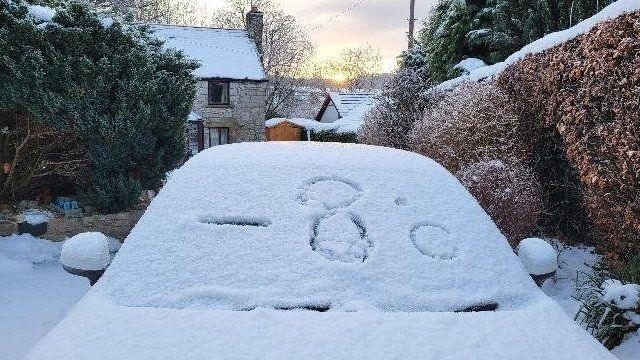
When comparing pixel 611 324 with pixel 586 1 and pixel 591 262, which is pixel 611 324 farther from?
pixel 586 1

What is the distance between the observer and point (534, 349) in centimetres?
157

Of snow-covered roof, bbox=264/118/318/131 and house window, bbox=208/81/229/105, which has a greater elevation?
house window, bbox=208/81/229/105

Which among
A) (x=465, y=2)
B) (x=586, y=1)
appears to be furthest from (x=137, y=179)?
(x=465, y=2)

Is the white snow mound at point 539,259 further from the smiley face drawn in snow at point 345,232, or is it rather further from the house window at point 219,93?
the house window at point 219,93

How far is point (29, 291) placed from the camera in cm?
486

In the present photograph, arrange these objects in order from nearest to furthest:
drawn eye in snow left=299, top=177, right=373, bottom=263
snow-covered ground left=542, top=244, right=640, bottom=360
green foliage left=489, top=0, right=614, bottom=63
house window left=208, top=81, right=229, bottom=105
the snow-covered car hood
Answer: the snow-covered car hood → drawn eye in snow left=299, top=177, right=373, bottom=263 → snow-covered ground left=542, top=244, right=640, bottom=360 → green foliage left=489, top=0, right=614, bottom=63 → house window left=208, top=81, right=229, bottom=105

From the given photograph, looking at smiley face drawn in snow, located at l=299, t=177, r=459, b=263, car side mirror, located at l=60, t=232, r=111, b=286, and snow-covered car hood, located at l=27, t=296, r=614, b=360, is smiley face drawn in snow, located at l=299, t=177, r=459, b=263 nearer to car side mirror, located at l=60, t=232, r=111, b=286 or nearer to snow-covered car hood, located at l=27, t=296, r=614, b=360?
snow-covered car hood, located at l=27, t=296, r=614, b=360

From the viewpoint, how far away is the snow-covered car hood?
1.48 m

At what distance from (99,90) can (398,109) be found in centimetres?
859

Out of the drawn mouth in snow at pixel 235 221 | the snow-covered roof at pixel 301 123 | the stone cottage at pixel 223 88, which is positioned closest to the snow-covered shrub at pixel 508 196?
the drawn mouth in snow at pixel 235 221

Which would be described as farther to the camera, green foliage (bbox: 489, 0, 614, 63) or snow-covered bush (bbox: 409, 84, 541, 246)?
green foliage (bbox: 489, 0, 614, 63)

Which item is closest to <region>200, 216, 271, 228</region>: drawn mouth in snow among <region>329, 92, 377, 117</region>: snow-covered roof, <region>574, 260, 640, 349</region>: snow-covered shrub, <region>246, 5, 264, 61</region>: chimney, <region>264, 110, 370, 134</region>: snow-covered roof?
<region>574, 260, 640, 349</region>: snow-covered shrub

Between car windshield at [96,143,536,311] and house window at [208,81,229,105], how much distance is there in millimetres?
23622

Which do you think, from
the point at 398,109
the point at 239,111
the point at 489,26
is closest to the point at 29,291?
the point at 398,109
